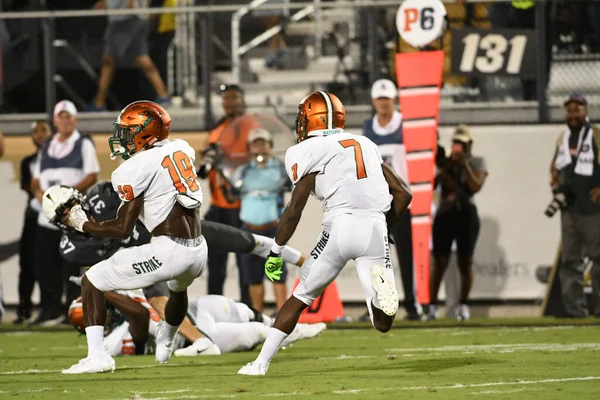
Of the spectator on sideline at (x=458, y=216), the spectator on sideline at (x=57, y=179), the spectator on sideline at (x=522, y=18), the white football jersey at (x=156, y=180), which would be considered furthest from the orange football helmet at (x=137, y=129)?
the spectator on sideline at (x=522, y=18)

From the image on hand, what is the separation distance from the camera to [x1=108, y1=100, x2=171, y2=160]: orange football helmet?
8742mm

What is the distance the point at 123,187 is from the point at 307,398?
7.38ft

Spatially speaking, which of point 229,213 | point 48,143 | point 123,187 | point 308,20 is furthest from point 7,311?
point 123,187

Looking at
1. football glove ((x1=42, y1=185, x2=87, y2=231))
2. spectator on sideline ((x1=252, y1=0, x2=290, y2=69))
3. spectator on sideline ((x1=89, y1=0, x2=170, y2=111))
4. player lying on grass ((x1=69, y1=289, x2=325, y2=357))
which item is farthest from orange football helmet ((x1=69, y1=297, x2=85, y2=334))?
spectator on sideline ((x1=252, y1=0, x2=290, y2=69))

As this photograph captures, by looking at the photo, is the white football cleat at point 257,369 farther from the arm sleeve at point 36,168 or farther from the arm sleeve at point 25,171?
the arm sleeve at point 25,171

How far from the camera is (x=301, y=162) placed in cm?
827

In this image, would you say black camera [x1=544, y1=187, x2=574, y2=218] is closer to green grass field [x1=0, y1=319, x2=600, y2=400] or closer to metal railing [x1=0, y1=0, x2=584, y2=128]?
green grass field [x1=0, y1=319, x2=600, y2=400]

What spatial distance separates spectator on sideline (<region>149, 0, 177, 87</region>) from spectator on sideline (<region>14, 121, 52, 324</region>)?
190 centimetres

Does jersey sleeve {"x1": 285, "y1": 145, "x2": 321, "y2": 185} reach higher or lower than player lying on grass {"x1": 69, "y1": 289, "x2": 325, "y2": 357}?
higher

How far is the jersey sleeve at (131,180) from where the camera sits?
8461mm

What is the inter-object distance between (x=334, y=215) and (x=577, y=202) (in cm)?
564

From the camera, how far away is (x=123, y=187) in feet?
27.8

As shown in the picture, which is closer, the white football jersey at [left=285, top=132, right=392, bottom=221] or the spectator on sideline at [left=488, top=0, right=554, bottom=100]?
the white football jersey at [left=285, top=132, right=392, bottom=221]

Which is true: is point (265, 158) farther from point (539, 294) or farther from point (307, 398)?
point (307, 398)
